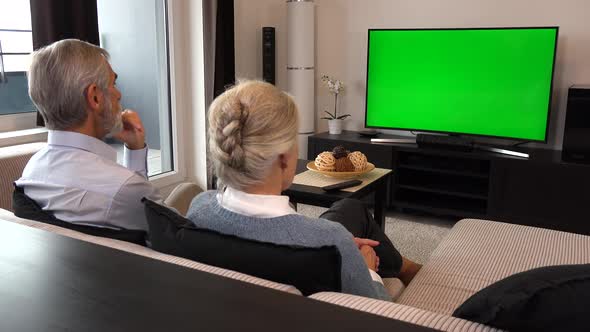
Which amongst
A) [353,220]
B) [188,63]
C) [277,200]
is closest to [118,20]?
[188,63]

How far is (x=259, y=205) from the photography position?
51.2 inches

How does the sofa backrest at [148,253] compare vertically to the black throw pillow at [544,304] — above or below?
below

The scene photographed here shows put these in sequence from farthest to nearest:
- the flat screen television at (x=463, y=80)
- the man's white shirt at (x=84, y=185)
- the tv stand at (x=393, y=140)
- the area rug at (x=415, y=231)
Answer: the tv stand at (x=393, y=140) < the flat screen television at (x=463, y=80) < the area rug at (x=415, y=231) < the man's white shirt at (x=84, y=185)

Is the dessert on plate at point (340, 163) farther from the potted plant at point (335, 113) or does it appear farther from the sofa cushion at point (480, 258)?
the potted plant at point (335, 113)

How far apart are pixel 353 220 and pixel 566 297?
1129 millimetres

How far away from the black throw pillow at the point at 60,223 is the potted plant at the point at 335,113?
Answer: 3.04 m

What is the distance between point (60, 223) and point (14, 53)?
2.15 m

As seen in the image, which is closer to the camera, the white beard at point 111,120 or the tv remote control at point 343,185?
the white beard at point 111,120

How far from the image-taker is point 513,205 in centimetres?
358

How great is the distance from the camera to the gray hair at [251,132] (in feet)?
4.23

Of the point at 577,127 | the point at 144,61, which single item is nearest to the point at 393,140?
the point at 577,127

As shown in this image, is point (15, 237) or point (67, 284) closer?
point (67, 284)

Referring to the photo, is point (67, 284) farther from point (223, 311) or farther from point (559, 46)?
point (559, 46)

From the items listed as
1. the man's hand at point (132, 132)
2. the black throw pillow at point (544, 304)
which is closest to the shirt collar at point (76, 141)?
the man's hand at point (132, 132)
